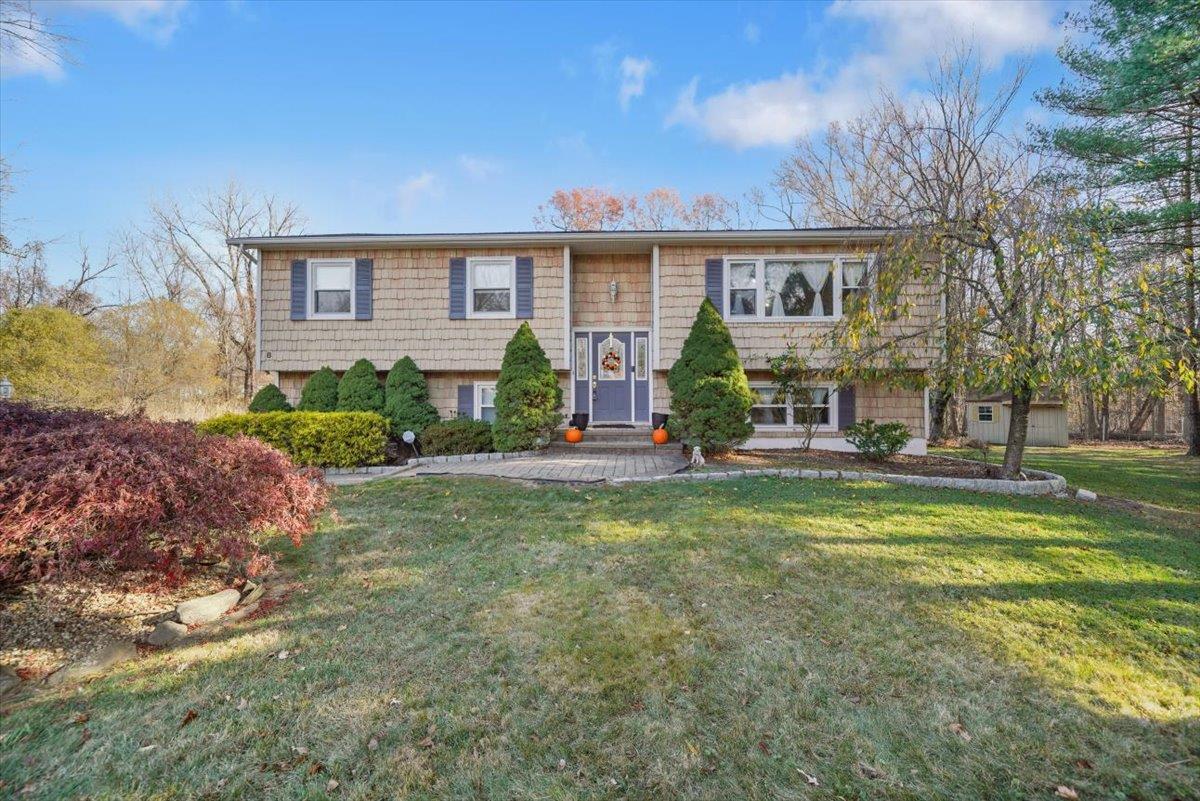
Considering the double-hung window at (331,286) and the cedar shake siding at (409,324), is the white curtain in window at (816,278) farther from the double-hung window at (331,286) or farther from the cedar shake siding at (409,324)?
the double-hung window at (331,286)

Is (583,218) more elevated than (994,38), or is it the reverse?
(994,38)

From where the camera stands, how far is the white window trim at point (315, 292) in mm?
10961

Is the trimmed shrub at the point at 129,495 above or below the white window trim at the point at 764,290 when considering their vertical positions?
below

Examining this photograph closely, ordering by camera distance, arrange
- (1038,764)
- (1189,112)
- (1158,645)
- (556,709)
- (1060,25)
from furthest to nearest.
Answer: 1. (1060,25)
2. (1189,112)
3. (1158,645)
4. (556,709)
5. (1038,764)

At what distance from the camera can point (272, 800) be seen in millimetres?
1985

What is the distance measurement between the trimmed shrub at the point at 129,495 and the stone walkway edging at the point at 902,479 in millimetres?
4279

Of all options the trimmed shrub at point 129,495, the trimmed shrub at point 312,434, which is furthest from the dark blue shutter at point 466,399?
the trimmed shrub at point 129,495

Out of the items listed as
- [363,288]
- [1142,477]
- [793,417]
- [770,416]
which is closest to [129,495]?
[363,288]

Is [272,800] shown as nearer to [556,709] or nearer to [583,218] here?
[556,709]

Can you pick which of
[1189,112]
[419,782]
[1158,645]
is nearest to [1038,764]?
[1158,645]

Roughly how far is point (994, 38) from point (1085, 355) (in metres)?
15.0

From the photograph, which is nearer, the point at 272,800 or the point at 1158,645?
the point at 272,800

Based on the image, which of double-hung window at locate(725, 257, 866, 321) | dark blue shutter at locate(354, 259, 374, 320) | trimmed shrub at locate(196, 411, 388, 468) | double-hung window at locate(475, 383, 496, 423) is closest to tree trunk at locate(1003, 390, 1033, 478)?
double-hung window at locate(725, 257, 866, 321)

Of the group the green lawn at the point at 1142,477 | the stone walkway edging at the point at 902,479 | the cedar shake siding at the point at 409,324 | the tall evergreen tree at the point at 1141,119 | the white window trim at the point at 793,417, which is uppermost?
the tall evergreen tree at the point at 1141,119
